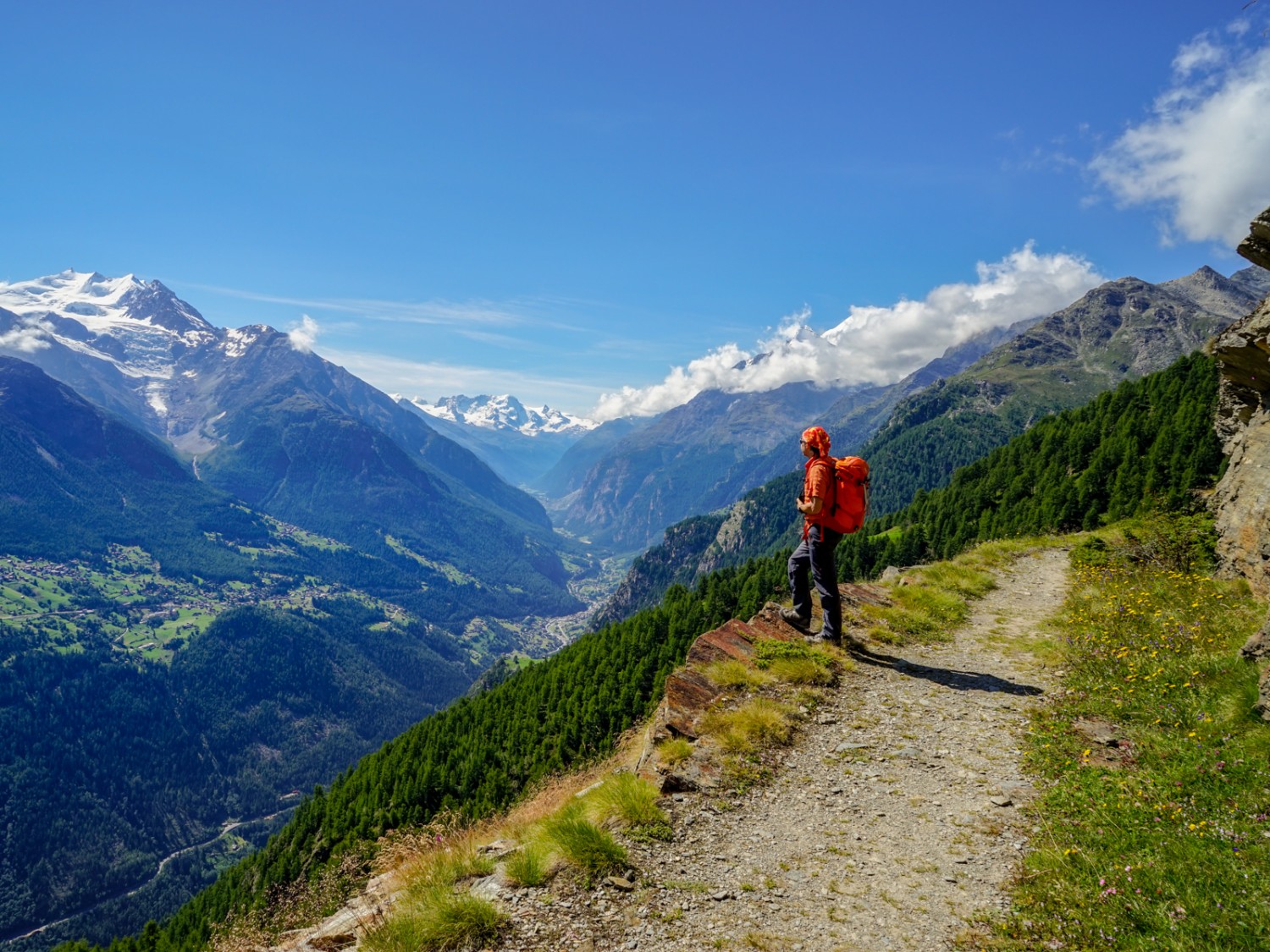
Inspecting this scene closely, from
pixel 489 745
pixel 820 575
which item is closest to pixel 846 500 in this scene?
pixel 820 575

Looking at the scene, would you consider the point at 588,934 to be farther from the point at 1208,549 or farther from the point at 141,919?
the point at 141,919

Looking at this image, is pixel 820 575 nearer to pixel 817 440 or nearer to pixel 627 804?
pixel 817 440

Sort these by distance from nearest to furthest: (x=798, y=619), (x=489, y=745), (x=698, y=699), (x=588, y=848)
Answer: (x=588, y=848) → (x=698, y=699) → (x=798, y=619) → (x=489, y=745)

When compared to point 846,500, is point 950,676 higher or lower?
lower

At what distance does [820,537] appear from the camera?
14328mm

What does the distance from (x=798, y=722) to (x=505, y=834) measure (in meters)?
5.76

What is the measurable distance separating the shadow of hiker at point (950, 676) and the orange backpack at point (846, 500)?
11.9 ft

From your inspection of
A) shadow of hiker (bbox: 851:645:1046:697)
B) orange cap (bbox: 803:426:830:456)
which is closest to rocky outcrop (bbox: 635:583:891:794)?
shadow of hiker (bbox: 851:645:1046:697)

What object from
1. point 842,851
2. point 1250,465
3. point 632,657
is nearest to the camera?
point 842,851

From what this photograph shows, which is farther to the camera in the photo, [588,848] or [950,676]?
[950,676]

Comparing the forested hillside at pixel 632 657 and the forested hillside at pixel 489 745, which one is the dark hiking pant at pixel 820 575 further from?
the forested hillside at pixel 489 745

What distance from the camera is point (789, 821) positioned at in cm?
880

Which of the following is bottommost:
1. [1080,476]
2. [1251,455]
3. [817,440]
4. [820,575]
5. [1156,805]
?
[1156,805]

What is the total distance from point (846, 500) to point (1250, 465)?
14.9m
